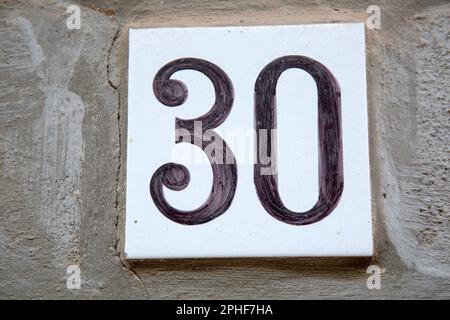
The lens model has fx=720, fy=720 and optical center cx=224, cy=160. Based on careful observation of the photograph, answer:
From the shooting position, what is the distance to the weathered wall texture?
3.80ft

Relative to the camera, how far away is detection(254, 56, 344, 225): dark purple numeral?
115 centimetres

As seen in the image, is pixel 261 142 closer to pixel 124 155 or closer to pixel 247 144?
pixel 247 144

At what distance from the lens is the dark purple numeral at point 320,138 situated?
3.78 ft

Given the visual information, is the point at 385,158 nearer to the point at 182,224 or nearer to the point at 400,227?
the point at 400,227

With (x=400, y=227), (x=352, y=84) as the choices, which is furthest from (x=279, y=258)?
(x=352, y=84)

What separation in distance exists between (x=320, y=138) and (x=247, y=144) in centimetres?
12

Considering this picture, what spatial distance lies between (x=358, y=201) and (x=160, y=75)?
39 centimetres

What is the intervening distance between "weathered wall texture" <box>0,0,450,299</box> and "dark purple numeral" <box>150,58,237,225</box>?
2.8 inches

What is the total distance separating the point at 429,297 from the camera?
1.15 metres

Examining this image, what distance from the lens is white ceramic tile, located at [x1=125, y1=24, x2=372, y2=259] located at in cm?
115

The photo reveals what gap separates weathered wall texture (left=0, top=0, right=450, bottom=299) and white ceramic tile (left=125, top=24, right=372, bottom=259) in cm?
3

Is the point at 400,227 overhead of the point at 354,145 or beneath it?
beneath

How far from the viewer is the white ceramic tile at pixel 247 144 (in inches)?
45.1

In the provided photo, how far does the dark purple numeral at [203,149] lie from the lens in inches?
45.6
